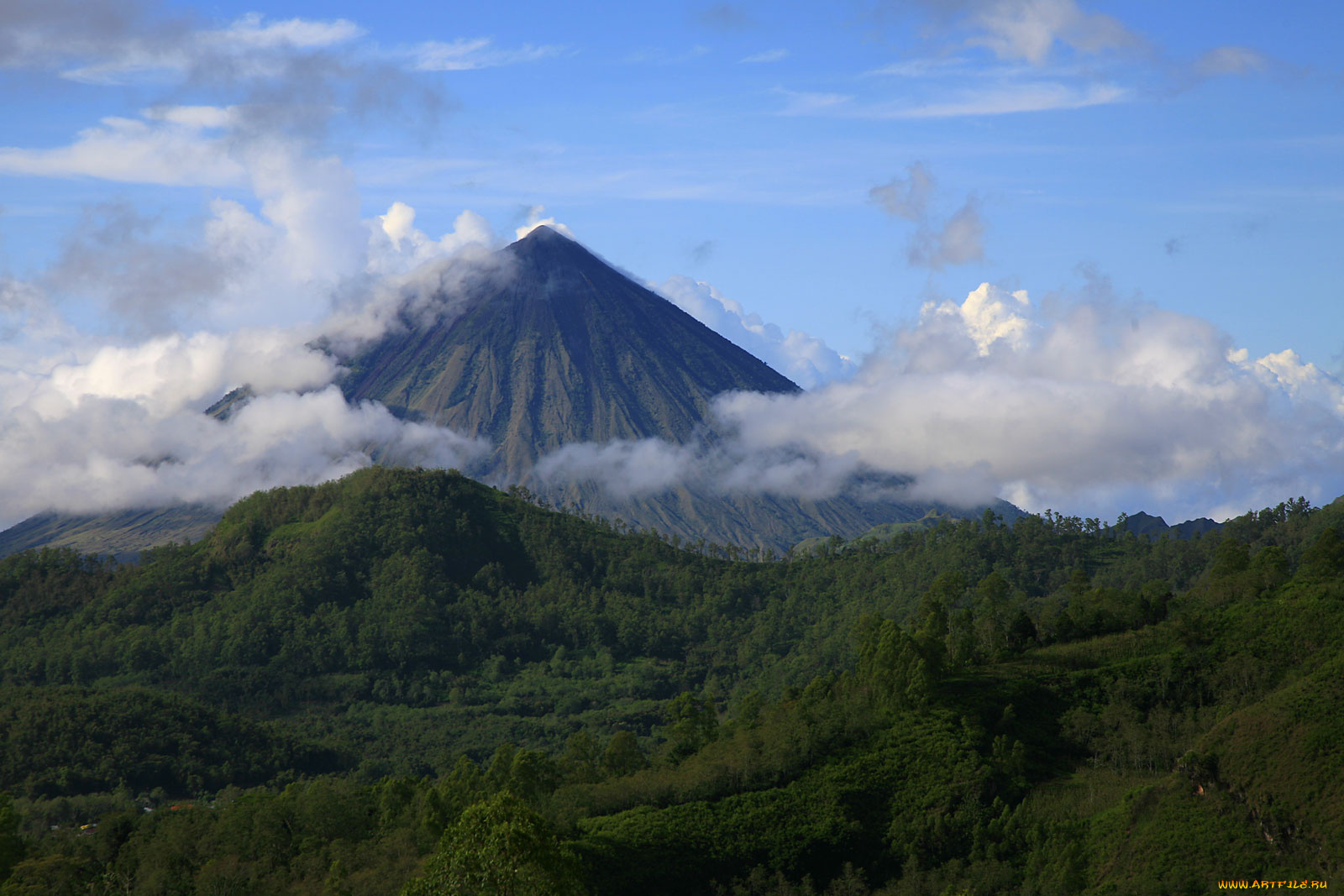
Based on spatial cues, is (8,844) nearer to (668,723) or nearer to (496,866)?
(496,866)

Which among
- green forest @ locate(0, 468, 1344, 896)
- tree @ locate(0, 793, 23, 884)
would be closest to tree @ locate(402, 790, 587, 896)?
green forest @ locate(0, 468, 1344, 896)

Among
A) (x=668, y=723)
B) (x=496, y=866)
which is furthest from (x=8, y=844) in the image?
(x=668, y=723)

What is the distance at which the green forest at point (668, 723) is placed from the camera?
5253cm

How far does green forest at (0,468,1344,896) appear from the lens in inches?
2068

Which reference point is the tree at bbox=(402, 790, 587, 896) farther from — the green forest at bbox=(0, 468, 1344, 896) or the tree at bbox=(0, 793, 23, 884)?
the tree at bbox=(0, 793, 23, 884)

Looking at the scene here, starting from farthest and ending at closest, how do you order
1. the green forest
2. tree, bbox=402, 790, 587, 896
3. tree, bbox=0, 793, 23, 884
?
tree, bbox=0, 793, 23, 884
the green forest
tree, bbox=402, 790, 587, 896

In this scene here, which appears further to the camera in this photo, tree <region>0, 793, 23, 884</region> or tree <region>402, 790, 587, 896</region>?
tree <region>0, 793, 23, 884</region>

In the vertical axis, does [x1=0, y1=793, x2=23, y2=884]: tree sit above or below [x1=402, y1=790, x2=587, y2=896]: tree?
below

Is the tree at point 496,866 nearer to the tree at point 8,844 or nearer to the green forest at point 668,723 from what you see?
the green forest at point 668,723

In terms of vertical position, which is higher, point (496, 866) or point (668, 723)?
point (496, 866)

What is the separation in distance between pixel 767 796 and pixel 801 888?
6046mm

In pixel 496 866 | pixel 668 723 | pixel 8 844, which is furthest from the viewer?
pixel 668 723

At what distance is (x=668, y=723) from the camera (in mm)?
117125

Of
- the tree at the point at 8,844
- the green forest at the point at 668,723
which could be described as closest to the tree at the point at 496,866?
the green forest at the point at 668,723
